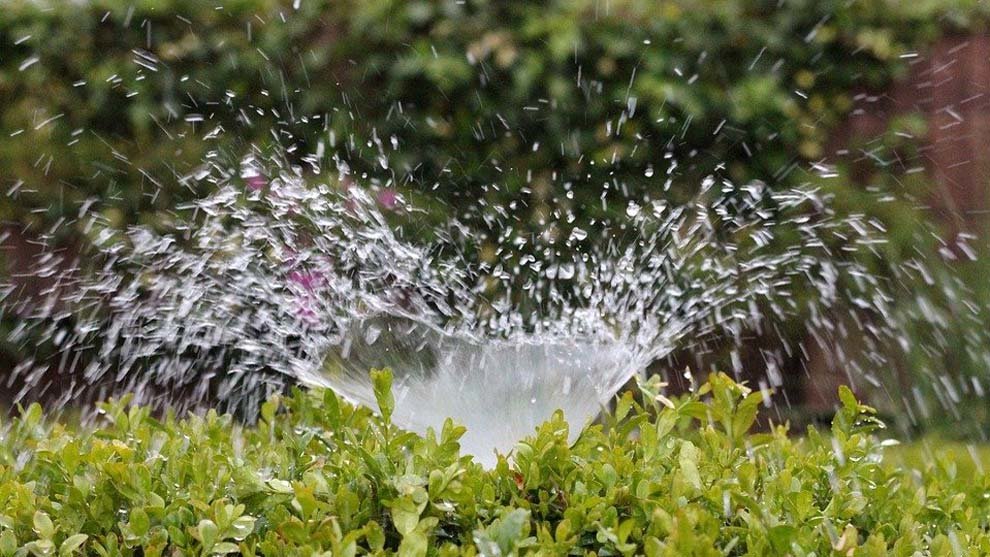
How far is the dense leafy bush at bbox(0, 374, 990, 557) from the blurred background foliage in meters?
2.75

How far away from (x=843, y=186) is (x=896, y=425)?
40.2 inches

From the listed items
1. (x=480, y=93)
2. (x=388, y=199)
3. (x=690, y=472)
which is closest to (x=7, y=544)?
(x=690, y=472)

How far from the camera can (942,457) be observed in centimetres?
216

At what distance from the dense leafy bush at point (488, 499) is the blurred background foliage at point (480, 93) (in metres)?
2.75

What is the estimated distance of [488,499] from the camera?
1681 mm

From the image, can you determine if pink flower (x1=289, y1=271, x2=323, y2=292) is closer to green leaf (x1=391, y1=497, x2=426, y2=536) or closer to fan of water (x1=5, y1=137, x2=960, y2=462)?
fan of water (x1=5, y1=137, x2=960, y2=462)

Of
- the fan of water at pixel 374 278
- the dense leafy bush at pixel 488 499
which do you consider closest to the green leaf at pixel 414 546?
the dense leafy bush at pixel 488 499

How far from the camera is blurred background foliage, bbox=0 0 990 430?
4.61 m

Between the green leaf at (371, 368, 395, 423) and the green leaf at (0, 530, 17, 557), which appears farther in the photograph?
the green leaf at (371, 368, 395, 423)

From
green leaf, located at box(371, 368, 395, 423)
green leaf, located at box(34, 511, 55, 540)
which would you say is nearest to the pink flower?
green leaf, located at box(371, 368, 395, 423)

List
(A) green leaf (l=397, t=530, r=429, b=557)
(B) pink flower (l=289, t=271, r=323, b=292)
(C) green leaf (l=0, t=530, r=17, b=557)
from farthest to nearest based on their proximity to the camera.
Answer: (B) pink flower (l=289, t=271, r=323, b=292) < (C) green leaf (l=0, t=530, r=17, b=557) < (A) green leaf (l=397, t=530, r=429, b=557)

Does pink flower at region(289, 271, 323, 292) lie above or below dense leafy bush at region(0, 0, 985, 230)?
below

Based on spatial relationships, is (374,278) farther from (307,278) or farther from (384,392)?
(384,392)

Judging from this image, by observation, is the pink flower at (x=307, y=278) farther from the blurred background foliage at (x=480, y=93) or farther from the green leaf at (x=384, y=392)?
the green leaf at (x=384, y=392)
